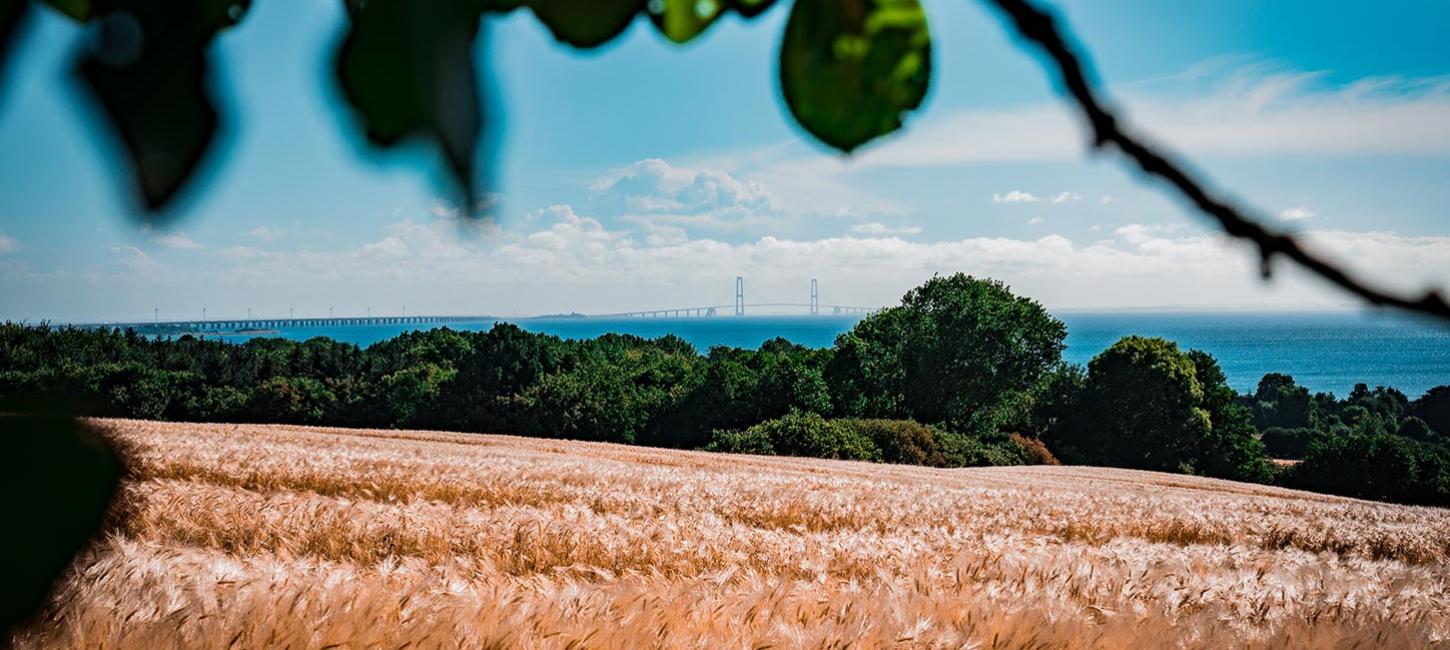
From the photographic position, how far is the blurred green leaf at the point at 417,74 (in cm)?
40

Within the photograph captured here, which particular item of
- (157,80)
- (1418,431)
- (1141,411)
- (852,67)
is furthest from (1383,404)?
(157,80)

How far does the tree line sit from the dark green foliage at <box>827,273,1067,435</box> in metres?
0.08

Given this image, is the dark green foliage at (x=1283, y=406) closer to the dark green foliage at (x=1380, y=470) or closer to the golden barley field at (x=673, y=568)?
the dark green foliage at (x=1380, y=470)

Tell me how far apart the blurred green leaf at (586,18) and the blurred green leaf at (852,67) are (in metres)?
0.09

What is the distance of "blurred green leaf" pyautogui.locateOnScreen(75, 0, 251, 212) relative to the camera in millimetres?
428

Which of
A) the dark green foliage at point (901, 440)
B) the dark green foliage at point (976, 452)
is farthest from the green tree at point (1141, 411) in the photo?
the dark green foliage at point (901, 440)

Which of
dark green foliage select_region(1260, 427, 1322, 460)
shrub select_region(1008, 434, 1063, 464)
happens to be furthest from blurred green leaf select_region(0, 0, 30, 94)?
dark green foliage select_region(1260, 427, 1322, 460)

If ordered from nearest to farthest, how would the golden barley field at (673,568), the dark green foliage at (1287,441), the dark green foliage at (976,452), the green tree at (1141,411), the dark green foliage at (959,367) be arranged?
1. the golden barley field at (673,568)
2. the dark green foliage at (976,452)
3. the green tree at (1141,411)
4. the dark green foliage at (959,367)
5. the dark green foliage at (1287,441)

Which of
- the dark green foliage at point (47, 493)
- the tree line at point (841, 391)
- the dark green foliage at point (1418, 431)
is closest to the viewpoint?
the dark green foliage at point (47, 493)

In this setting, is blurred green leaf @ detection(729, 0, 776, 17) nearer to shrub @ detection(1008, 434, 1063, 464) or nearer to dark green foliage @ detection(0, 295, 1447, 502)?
dark green foliage @ detection(0, 295, 1447, 502)

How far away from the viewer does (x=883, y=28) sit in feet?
1.61

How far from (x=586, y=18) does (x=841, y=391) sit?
43916mm

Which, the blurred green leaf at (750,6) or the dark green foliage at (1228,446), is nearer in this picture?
the blurred green leaf at (750,6)

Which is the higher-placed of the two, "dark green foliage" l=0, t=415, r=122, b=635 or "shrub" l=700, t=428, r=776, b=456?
"dark green foliage" l=0, t=415, r=122, b=635
